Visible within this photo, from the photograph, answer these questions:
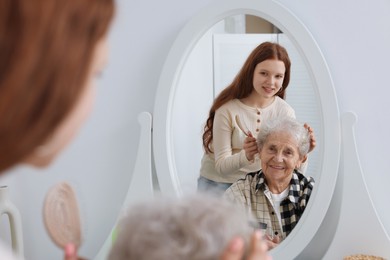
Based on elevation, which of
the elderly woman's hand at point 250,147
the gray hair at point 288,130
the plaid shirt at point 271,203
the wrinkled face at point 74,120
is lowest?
the plaid shirt at point 271,203

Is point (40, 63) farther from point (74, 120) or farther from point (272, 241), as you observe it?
point (272, 241)

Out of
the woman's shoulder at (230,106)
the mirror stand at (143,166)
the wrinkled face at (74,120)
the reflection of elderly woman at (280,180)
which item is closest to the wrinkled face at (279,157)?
the reflection of elderly woman at (280,180)

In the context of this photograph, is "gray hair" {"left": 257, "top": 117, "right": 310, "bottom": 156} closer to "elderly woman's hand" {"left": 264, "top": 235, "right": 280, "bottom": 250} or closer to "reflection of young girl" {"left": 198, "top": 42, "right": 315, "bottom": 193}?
"reflection of young girl" {"left": 198, "top": 42, "right": 315, "bottom": 193}

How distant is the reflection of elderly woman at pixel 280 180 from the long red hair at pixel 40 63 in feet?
2.88

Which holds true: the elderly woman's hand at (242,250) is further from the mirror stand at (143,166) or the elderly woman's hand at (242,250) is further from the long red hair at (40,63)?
the mirror stand at (143,166)

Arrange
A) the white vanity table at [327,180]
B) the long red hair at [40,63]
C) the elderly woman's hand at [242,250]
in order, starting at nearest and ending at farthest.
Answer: the long red hair at [40,63], the elderly woman's hand at [242,250], the white vanity table at [327,180]

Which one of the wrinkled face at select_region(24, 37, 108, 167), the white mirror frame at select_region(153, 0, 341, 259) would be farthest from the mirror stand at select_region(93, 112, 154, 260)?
the wrinkled face at select_region(24, 37, 108, 167)

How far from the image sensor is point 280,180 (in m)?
1.22

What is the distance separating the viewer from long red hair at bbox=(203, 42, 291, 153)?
1221 millimetres

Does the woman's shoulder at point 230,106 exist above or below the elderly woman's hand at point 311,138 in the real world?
above

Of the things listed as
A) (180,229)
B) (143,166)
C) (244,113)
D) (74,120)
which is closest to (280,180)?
(244,113)

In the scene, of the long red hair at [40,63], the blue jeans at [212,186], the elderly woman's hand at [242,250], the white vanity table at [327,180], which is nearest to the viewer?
the long red hair at [40,63]

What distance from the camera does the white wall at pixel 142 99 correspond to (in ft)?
3.96

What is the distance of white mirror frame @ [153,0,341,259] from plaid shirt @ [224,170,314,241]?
17mm
